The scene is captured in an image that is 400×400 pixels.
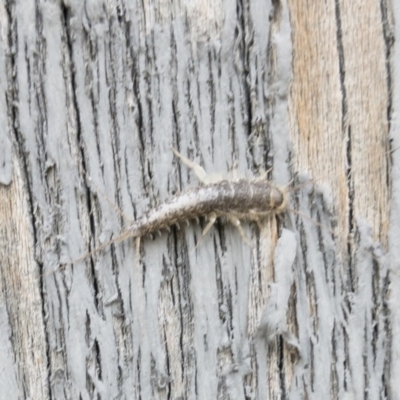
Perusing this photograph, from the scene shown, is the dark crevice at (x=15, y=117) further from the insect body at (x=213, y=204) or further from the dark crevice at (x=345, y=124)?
the dark crevice at (x=345, y=124)

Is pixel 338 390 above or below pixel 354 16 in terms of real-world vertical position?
below

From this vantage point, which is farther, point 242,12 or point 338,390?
point 338,390

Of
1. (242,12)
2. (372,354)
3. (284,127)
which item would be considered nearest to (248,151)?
(284,127)

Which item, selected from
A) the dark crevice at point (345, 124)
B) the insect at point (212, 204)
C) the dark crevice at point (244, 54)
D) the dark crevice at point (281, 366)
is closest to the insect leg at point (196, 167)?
the insect at point (212, 204)

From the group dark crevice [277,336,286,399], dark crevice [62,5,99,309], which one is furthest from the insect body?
dark crevice [277,336,286,399]

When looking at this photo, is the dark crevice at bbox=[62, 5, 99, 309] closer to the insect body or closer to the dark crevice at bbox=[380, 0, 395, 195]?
the insect body

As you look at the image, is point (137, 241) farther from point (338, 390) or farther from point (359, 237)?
point (338, 390)
